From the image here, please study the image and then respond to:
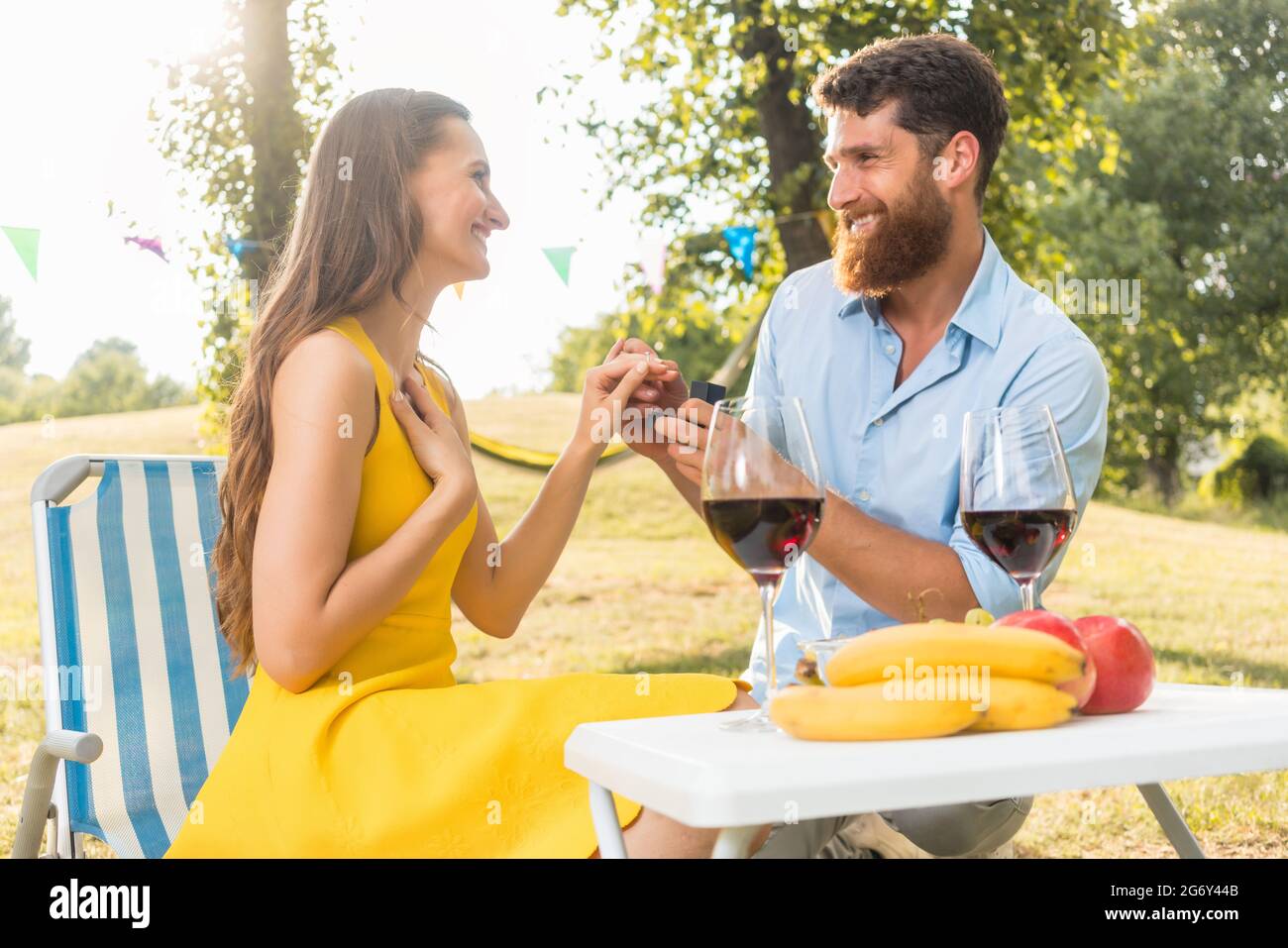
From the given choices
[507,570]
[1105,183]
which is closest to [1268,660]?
[507,570]

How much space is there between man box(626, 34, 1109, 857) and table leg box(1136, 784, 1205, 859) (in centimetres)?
30

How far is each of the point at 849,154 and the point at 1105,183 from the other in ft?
53.7

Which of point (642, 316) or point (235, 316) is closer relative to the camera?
point (235, 316)

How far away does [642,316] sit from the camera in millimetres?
7434

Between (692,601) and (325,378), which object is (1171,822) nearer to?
(325,378)

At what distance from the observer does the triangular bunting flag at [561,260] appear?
4781 mm

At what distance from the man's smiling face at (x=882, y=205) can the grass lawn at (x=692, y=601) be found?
2.14 metres

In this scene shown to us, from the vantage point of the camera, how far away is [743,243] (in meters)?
6.31

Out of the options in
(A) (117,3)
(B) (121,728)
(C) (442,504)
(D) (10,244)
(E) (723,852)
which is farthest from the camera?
(A) (117,3)

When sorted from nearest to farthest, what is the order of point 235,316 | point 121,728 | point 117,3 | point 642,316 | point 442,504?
1. point 442,504
2. point 121,728
3. point 235,316
4. point 117,3
5. point 642,316

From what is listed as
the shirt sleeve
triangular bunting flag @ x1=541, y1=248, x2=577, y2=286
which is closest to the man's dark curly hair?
the shirt sleeve

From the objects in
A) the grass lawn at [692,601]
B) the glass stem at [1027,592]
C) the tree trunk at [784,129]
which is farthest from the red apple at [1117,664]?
the tree trunk at [784,129]

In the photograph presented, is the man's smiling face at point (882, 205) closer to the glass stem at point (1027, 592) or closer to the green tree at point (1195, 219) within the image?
the glass stem at point (1027, 592)

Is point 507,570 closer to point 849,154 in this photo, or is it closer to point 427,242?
point 427,242
